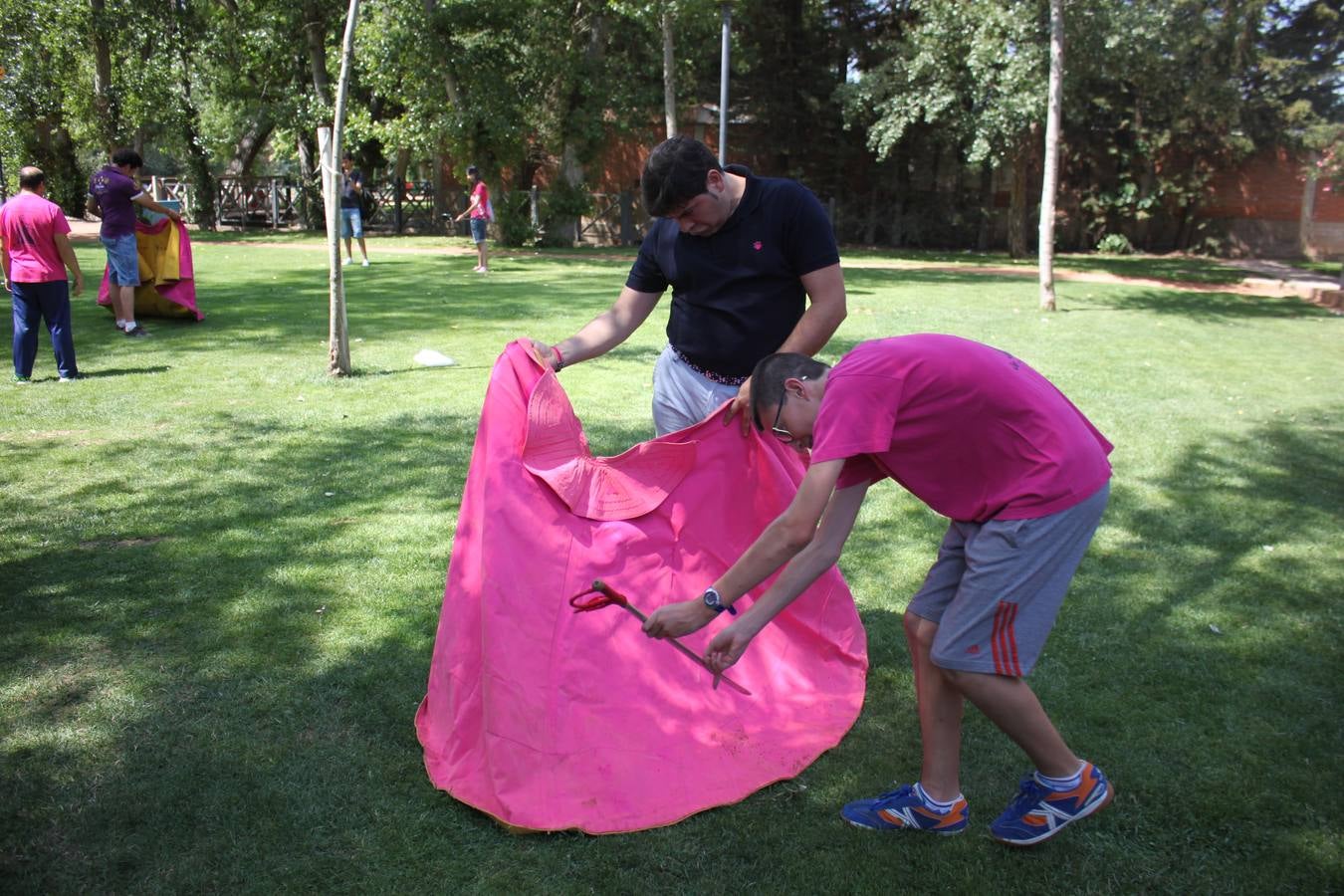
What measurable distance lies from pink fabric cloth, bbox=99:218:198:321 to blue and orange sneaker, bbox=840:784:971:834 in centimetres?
1098

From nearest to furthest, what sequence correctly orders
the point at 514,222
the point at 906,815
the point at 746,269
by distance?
the point at 906,815 < the point at 746,269 < the point at 514,222

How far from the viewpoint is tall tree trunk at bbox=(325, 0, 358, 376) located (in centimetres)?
850

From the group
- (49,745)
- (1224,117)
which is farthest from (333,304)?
(1224,117)

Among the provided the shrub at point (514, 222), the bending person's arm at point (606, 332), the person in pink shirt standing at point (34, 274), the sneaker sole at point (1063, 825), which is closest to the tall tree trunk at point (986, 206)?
the shrub at point (514, 222)

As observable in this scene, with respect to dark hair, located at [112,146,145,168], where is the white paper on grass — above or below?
below

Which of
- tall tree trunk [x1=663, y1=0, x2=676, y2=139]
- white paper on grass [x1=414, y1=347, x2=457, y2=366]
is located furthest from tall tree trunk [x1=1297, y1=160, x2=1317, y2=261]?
white paper on grass [x1=414, y1=347, x2=457, y2=366]

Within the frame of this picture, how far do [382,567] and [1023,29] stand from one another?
68.4ft

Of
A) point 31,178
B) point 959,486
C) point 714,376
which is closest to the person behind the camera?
point 959,486

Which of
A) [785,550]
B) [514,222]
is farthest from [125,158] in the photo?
[514,222]

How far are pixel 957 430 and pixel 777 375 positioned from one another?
507 mm

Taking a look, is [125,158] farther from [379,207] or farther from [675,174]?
[379,207]

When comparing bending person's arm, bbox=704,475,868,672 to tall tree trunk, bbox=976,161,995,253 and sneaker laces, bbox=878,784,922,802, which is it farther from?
tall tree trunk, bbox=976,161,995,253

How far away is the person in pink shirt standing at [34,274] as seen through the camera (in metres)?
8.79

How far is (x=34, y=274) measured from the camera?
346 inches
